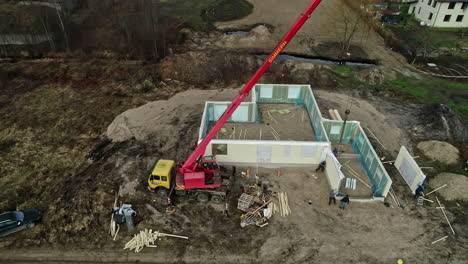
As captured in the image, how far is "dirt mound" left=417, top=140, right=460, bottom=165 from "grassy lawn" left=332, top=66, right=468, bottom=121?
866 centimetres

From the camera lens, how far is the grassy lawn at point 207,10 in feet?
181

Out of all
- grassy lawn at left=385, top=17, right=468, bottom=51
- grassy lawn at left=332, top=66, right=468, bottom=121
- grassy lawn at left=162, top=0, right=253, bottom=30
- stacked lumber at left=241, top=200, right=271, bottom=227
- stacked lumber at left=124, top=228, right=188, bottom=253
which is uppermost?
grassy lawn at left=162, top=0, right=253, bottom=30

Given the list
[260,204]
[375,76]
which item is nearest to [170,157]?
[260,204]

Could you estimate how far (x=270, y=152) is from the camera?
25281 mm

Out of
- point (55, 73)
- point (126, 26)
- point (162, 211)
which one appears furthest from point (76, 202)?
point (126, 26)

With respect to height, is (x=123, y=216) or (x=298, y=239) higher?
(x=123, y=216)

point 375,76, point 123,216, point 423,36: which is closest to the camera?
point 123,216

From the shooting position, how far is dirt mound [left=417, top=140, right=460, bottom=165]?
26656 mm

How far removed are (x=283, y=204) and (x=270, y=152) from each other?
4.58 m

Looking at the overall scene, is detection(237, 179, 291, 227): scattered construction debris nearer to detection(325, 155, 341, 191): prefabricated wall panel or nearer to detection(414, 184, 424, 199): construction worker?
detection(325, 155, 341, 191): prefabricated wall panel

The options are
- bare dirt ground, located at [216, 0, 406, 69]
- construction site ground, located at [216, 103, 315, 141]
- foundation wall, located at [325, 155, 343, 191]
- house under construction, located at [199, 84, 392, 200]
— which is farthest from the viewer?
bare dirt ground, located at [216, 0, 406, 69]

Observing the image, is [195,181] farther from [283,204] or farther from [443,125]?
[443,125]

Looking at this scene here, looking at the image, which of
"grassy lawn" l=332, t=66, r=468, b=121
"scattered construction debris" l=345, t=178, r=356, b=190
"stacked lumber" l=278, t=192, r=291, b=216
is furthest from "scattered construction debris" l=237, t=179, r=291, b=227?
"grassy lawn" l=332, t=66, r=468, b=121

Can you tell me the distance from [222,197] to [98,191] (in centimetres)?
949
